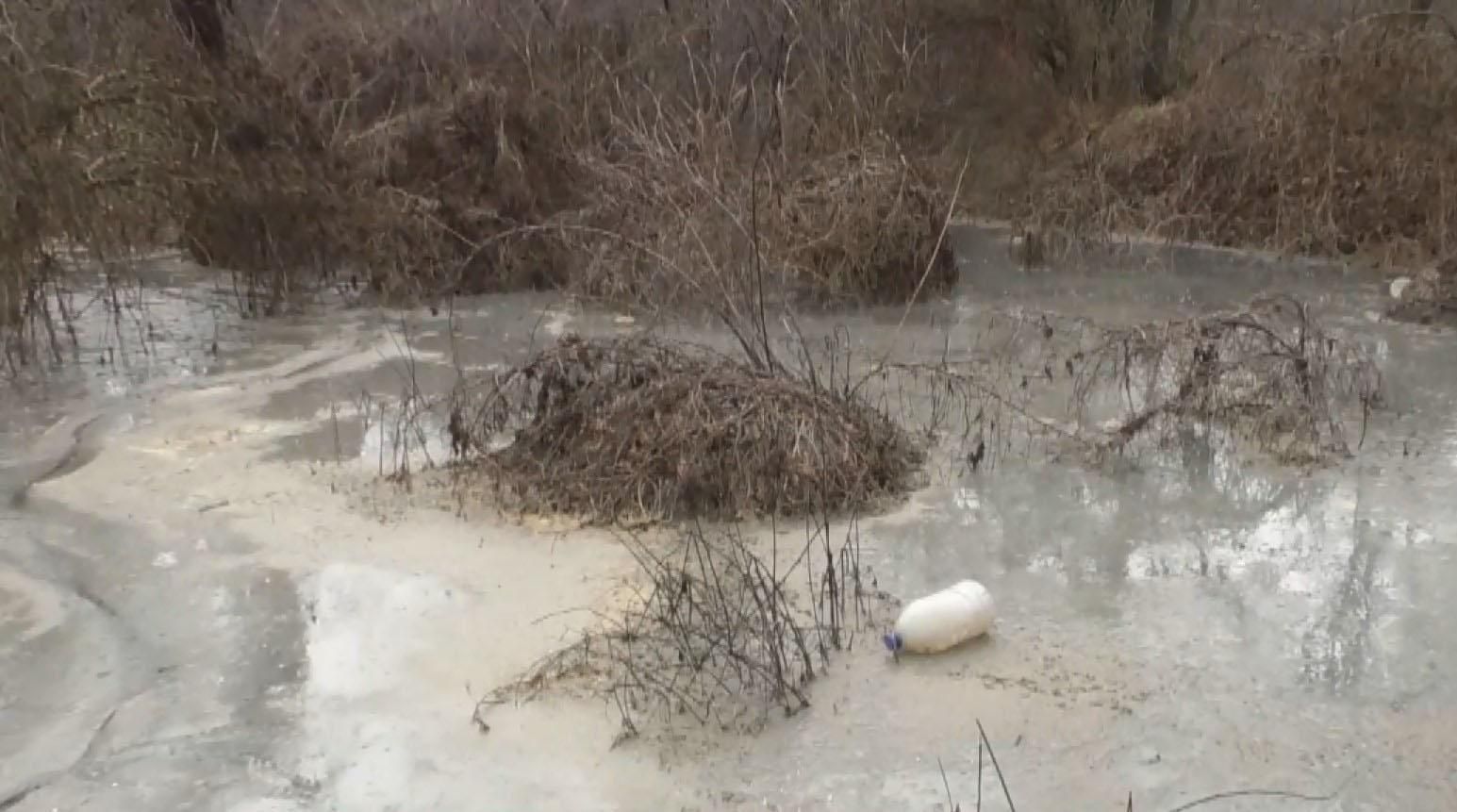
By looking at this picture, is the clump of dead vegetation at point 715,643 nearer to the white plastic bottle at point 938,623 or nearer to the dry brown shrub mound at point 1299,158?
the white plastic bottle at point 938,623

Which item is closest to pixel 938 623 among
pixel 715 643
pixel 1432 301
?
pixel 715 643

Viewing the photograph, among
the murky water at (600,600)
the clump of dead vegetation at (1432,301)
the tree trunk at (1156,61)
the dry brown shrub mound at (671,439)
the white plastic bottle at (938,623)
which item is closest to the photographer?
the murky water at (600,600)

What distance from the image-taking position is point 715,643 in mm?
3908

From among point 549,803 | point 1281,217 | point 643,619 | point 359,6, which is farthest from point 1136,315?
point 359,6

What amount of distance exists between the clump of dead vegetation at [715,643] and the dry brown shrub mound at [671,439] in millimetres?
507

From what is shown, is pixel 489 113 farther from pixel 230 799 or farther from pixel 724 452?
pixel 230 799

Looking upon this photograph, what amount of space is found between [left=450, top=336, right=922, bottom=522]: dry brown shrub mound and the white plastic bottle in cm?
105

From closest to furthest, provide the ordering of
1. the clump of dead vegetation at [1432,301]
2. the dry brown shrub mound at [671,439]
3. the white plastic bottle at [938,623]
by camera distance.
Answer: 1. the white plastic bottle at [938,623]
2. the dry brown shrub mound at [671,439]
3. the clump of dead vegetation at [1432,301]

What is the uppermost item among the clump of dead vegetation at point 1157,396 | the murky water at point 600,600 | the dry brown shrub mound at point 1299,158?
the dry brown shrub mound at point 1299,158

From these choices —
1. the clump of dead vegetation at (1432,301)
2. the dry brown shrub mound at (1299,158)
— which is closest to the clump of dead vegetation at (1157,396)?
the clump of dead vegetation at (1432,301)

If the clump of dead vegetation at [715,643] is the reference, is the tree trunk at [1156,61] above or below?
above

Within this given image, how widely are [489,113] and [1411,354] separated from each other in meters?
6.35

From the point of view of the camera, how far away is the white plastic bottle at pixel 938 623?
4.04 meters

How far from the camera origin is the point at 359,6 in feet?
42.8
